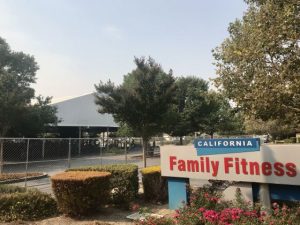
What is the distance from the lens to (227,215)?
5820 mm

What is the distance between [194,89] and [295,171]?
32246mm

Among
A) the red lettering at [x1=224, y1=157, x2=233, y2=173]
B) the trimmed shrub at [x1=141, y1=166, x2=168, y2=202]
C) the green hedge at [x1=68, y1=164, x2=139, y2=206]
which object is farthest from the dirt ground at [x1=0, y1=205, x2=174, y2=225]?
the red lettering at [x1=224, y1=157, x2=233, y2=173]

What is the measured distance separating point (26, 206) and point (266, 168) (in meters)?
5.74

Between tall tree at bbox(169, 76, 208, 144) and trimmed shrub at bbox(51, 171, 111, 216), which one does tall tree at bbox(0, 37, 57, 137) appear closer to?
tall tree at bbox(169, 76, 208, 144)

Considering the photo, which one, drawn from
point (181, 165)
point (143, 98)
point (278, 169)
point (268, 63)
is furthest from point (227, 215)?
point (143, 98)

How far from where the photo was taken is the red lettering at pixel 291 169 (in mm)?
6449

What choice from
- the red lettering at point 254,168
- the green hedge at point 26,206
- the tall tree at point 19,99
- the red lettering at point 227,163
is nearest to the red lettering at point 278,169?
the red lettering at point 254,168

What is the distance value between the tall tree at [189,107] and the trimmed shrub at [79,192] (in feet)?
87.9

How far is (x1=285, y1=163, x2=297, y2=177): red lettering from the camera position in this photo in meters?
6.45

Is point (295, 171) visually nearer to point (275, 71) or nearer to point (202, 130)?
point (275, 71)

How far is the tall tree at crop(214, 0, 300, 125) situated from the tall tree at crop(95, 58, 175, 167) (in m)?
4.09

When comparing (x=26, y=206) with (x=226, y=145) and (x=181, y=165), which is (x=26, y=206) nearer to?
(x=181, y=165)

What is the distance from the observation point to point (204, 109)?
37312 millimetres

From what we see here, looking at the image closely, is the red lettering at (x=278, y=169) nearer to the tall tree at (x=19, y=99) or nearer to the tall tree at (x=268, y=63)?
the tall tree at (x=268, y=63)
